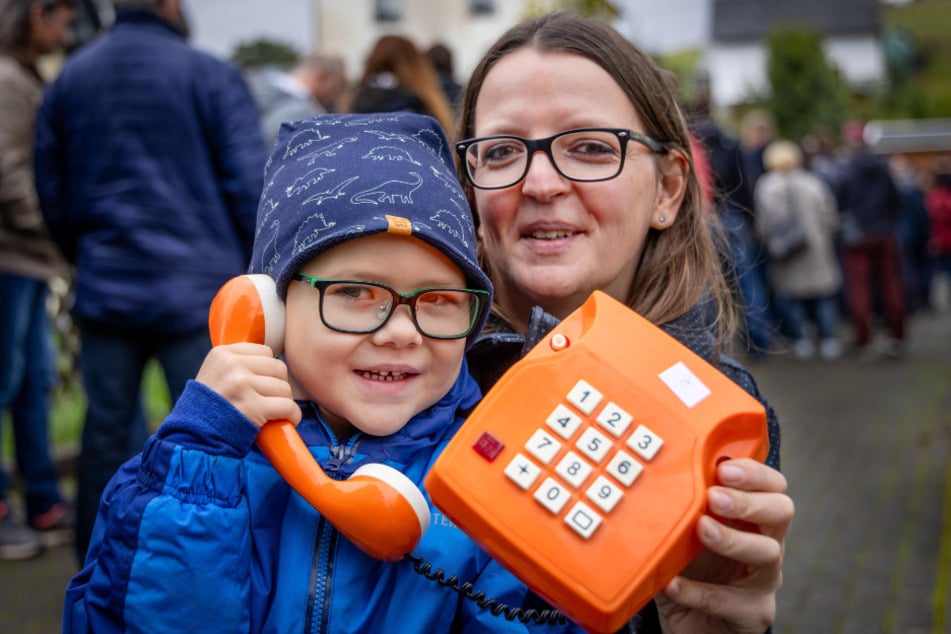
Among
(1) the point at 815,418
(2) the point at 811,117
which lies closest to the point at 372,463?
(1) the point at 815,418

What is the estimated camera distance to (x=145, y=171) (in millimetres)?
3207

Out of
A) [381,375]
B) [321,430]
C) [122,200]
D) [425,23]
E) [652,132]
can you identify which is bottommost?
[425,23]

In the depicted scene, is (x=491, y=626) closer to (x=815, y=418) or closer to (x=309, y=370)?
(x=309, y=370)

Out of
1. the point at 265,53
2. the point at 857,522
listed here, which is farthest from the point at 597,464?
the point at 265,53

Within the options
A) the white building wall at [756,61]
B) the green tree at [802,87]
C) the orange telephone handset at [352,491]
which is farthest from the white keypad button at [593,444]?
the white building wall at [756,61]

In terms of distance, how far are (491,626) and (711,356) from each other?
1.92 feet

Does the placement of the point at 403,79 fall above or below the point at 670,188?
below

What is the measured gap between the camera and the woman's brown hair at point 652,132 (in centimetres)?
171

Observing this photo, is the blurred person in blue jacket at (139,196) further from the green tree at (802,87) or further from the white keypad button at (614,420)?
the green tree at (802,87)

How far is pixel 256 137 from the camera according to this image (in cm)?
334

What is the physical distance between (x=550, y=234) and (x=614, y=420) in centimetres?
54

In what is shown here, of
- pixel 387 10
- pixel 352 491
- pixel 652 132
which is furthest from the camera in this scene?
pixel 387 10

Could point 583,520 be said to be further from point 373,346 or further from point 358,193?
point 358,193

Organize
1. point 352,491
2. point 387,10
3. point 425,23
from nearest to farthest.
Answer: point 352,491 < point 387,10 < point 425,23
